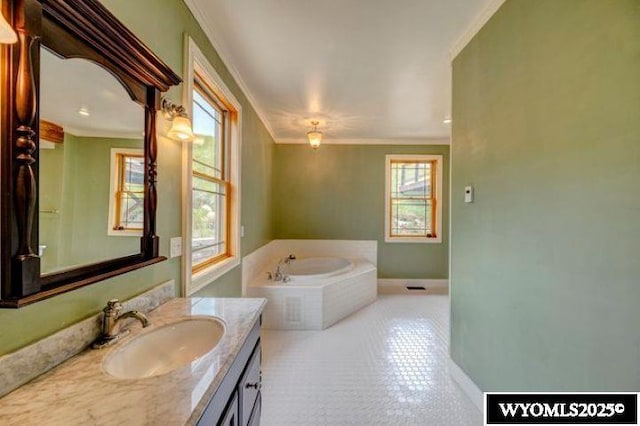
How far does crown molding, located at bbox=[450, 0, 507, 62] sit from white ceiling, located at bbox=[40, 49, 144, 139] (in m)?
2.05

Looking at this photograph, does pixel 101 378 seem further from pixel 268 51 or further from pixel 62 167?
pixel 268 51

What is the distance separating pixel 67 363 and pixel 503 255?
79.7 inches

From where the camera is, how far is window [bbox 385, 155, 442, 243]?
464cm

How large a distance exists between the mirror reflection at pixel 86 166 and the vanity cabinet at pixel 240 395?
2.13ft

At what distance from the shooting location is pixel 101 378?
79 cm

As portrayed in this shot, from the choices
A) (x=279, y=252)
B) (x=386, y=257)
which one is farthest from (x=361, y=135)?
(x=279, y=252)

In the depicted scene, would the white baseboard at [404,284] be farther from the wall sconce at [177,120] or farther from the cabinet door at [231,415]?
the wall sconce at [177,120]

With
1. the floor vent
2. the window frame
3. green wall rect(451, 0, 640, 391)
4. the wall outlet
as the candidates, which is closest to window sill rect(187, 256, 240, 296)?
the window frame

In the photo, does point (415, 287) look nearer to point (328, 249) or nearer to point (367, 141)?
point (328, 249)

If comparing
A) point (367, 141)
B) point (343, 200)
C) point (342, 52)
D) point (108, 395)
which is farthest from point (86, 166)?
point (367, 141)

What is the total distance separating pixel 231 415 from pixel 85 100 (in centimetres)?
123

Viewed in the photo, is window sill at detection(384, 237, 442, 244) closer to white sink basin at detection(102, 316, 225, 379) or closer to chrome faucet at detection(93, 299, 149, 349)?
white sink basin at detection(102, 316, 225, 379)

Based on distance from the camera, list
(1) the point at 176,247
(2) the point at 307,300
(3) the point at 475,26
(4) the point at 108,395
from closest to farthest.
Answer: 1. (4) the point at 108,395
2. (1) the point at 176,247
3. (3) the point at 475,26
4. (2) the point at 307,300

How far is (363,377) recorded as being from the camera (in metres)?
2.15
